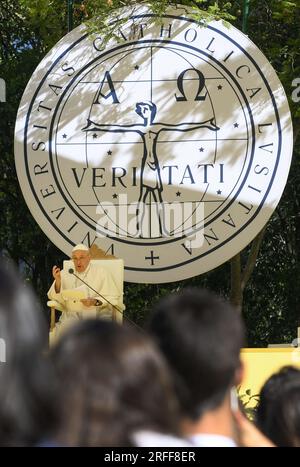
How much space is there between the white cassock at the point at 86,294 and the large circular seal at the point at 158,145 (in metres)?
0.75

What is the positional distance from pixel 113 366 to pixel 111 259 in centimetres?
543

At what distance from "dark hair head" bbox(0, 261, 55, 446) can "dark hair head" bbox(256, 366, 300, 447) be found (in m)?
0.86

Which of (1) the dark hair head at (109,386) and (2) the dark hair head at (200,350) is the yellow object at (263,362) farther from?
(1) the dark hair head at (109,386)

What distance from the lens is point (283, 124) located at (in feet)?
25.6

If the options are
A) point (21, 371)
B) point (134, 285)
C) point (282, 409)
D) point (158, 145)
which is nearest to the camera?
point (21, 371)

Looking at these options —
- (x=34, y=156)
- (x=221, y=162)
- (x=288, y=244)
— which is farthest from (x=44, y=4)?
(x=288, y=244)

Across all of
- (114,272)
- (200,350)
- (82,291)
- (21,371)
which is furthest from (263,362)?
(21,371)

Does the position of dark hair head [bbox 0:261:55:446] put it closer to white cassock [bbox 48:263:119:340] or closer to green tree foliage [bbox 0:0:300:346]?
white cassock [bbox 48:263:119:340]

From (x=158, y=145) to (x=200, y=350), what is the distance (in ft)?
19.4

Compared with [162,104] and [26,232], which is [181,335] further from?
[26,232]

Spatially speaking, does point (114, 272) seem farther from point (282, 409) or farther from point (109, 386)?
point (109, 386)

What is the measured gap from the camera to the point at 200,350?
2.04 metres

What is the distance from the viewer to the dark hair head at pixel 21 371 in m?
1.63

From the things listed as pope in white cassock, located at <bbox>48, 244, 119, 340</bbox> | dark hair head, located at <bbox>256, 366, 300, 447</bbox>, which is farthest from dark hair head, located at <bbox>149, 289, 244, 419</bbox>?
pope in white cassock, located at <bbox>48, 244, 119, 340</bbox>
